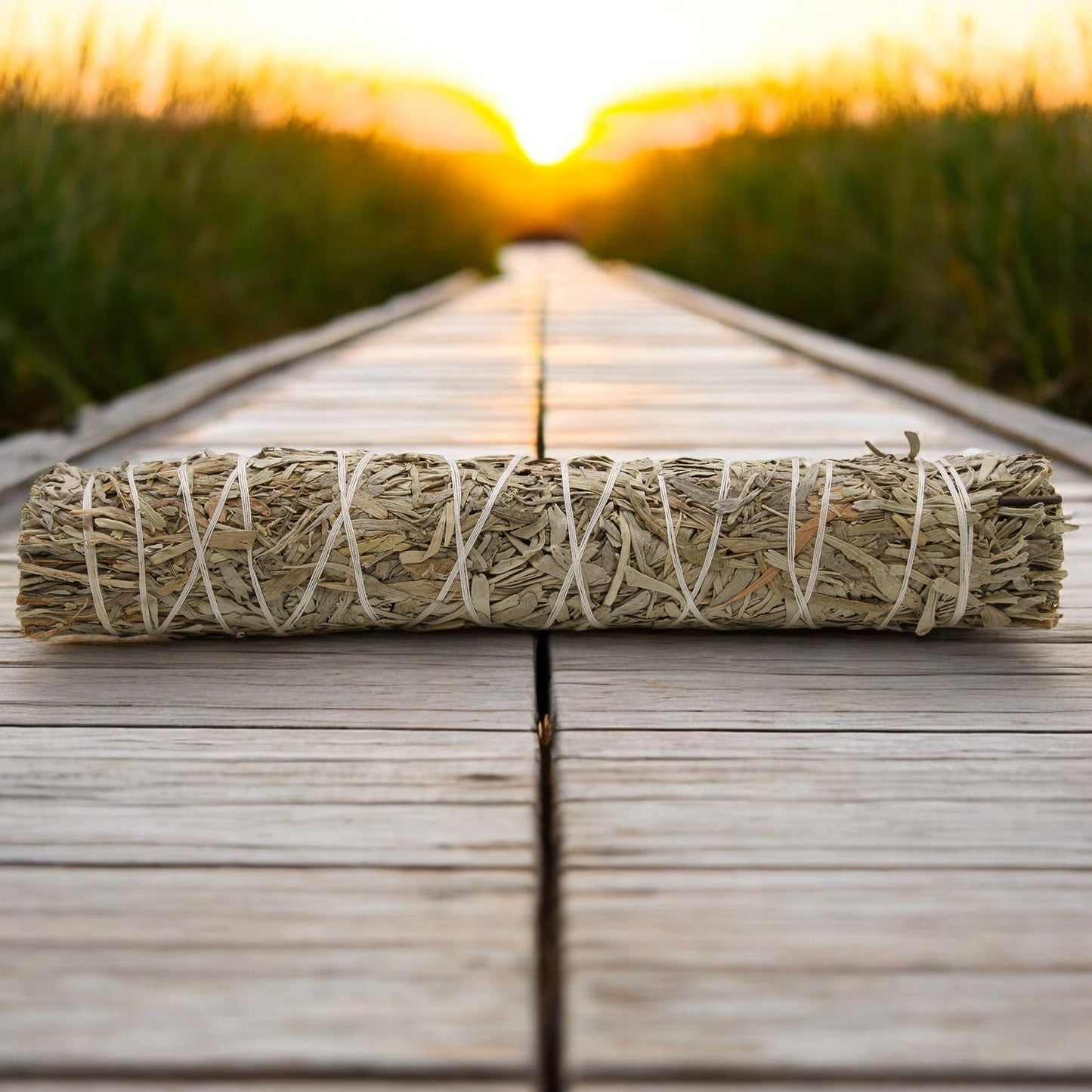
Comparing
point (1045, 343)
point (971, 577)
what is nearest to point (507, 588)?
point (971, 577)

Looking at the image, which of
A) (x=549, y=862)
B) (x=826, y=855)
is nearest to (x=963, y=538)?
(x=826, y=855)

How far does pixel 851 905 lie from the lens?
833 mm

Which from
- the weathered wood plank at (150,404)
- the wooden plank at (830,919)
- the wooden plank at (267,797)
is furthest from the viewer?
the weathered wood plank at (150,404)

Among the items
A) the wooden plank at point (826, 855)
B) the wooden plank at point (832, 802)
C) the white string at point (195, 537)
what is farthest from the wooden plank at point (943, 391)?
the white string at point (195, 537)

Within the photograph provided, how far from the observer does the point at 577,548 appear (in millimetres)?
A: 1336

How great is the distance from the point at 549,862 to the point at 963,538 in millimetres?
656

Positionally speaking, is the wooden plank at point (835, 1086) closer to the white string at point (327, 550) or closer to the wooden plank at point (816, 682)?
the wooden plank at point (816, 682)

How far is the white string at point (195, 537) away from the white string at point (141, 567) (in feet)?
0.05

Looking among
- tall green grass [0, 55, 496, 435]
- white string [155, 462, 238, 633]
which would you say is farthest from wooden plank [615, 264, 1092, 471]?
tall green grass [0, 55, 496, 435]

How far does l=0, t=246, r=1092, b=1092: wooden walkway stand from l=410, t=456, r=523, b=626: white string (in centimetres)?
5

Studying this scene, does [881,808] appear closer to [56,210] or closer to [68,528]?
[68,528]

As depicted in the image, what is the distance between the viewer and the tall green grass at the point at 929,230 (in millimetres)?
3225

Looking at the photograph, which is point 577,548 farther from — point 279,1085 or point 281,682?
point 279,1085

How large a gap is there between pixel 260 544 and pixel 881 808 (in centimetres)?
71
